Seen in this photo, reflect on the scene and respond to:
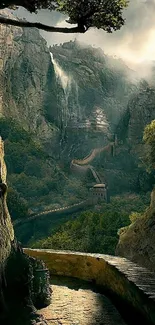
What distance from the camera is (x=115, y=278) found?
31.3 ft

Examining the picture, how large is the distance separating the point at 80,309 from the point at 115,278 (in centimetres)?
117

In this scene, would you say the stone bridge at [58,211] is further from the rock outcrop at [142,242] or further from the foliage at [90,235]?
the rock outcrop at [142,242]

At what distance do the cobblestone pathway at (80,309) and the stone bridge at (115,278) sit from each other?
6cm

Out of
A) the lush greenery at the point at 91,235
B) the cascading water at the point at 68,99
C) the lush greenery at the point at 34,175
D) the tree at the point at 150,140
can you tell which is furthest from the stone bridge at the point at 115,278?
the cascading water at the point at 68,99

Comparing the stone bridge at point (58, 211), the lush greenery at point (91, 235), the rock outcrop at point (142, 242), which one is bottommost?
the stone bridge at point (58, 211)

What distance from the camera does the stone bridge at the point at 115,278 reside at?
24.0 feet

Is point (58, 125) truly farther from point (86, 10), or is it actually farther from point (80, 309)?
point (80, 309)

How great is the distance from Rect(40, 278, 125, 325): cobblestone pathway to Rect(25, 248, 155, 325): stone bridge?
0.19 ft

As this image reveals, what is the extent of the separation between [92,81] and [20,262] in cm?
13357

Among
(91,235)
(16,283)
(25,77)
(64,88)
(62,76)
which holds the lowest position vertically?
(91,235)

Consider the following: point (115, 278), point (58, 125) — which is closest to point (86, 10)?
point (115, 278)

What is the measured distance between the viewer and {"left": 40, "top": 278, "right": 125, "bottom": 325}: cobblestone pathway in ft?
26.8

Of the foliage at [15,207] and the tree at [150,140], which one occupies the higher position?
the tree at [150,140]

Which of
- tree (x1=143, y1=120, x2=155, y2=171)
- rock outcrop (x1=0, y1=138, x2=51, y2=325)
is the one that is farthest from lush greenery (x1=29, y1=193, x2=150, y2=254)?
rock outcrop (x1=0, y1=138, x2=51, y2=325)
